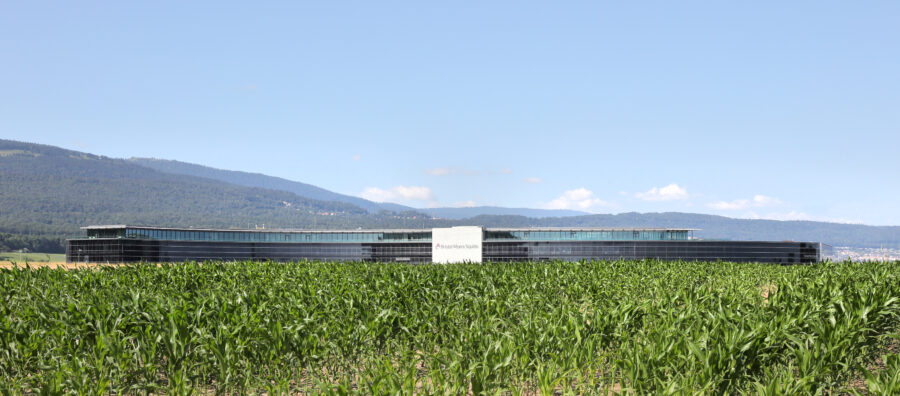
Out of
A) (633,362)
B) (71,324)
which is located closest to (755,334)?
(633,362)

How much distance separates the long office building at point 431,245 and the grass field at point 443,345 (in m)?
99.8

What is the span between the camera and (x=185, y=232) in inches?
5359

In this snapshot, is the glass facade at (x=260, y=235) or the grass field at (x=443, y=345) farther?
the glass facade at (x=260, y=235)

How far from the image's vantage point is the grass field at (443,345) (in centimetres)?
Answer: 1198

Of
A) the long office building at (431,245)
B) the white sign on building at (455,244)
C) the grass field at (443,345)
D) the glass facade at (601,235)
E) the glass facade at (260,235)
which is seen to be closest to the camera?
the grass field at (443,345)

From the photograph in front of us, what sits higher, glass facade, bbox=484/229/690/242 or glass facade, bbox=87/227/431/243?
glass facade, bbox=484/229/690/242

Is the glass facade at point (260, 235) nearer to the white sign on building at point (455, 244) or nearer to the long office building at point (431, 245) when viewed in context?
the long office building at point (431, 245)

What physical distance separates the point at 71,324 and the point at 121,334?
1674mm

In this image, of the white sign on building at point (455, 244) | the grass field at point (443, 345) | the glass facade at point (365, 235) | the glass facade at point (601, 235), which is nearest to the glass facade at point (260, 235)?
the glass facade at point (365, 235)

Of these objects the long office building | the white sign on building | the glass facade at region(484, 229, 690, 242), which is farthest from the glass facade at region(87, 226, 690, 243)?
the white sign on building

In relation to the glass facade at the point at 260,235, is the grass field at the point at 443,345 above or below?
above

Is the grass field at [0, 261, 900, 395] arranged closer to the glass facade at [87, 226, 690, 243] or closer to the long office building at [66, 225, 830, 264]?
the long office building at [66, 225, 830, 264]

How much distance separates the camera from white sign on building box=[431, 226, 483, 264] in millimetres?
124688

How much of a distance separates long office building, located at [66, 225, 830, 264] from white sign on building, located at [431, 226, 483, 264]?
6.9 inches
